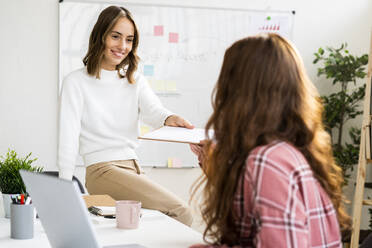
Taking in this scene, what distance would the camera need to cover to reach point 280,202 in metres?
0.92

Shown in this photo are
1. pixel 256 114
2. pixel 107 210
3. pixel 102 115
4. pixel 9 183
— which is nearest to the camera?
pixel 256 114

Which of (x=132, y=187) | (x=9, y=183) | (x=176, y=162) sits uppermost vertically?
(x=9, y=183)

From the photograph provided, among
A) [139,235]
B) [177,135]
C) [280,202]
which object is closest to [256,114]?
[280,202]

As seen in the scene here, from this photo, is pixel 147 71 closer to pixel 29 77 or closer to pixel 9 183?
pixel 29 77

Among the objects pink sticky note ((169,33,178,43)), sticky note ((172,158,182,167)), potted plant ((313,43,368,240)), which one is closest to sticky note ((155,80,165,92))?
pink sticky note ((169,33,178,43))

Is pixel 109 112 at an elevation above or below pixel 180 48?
below

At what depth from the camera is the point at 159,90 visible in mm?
3873

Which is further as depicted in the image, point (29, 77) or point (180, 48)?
point (180, 48)

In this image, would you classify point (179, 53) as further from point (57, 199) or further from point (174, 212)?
point (57, 199)

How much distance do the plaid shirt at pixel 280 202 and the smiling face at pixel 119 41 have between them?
1.48 m

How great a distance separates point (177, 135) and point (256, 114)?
2.71ft

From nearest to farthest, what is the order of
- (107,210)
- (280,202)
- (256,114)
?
(280,202) < (256,114) < (107,210)

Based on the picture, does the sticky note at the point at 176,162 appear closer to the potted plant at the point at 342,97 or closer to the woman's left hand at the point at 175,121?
the potted plant at the point at 342,97

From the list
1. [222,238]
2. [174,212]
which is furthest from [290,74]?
[174,212]
